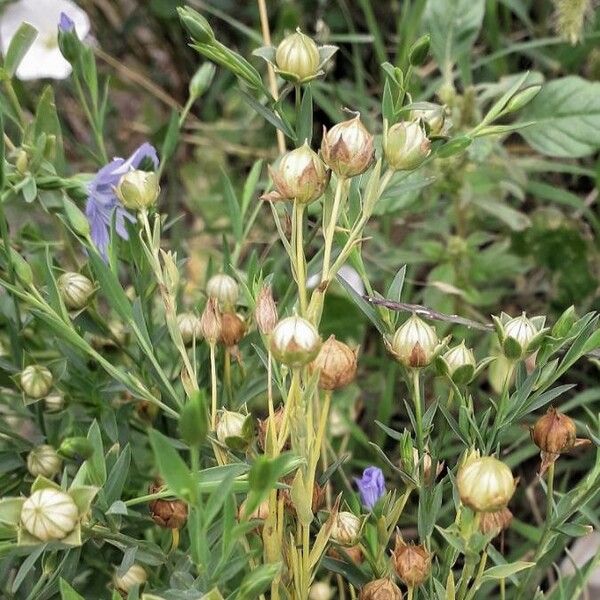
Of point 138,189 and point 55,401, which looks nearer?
point 138,189

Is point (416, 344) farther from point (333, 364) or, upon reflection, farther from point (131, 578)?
point (131, 578)

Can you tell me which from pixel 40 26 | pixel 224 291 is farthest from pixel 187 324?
pixel 40 26

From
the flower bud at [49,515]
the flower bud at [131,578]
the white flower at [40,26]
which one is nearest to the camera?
the flower bud at [49,515]

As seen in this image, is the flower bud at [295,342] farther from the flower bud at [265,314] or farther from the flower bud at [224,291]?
the flower bud at [224,291]

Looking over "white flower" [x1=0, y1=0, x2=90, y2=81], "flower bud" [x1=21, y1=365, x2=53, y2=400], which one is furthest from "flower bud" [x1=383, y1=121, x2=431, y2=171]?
"white flower" [x1=0, y1=0, x2=90, y2=81]

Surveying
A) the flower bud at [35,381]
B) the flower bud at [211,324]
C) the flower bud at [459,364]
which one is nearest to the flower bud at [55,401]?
the flower bud at [35,381]
